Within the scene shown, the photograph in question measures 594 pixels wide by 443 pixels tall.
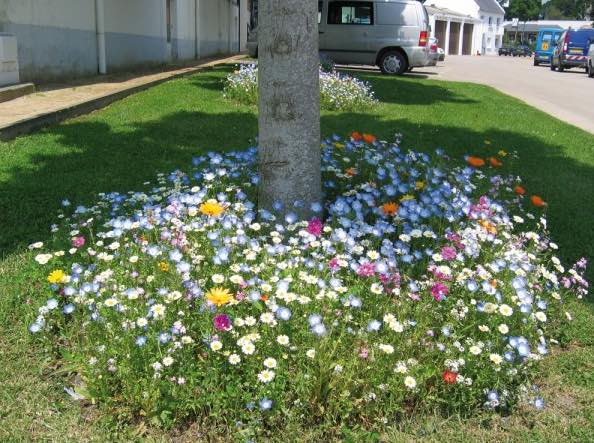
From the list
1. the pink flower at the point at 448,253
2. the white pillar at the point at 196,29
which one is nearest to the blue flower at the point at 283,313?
the pink flower at the point at 448,253

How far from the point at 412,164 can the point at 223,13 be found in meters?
25.0

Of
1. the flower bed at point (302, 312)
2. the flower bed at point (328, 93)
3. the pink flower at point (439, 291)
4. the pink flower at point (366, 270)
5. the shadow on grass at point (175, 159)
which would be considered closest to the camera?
the flower bed at point (302, 312)

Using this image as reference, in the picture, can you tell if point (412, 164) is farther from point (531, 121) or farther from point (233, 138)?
point (531, 121)

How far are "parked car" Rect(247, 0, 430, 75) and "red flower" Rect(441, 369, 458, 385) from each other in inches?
699

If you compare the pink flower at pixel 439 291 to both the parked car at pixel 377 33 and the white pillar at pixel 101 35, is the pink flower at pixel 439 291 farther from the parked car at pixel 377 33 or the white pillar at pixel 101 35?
the parked car at pixel 377 33

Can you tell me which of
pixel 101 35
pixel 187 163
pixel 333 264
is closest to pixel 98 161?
pixel 187 163

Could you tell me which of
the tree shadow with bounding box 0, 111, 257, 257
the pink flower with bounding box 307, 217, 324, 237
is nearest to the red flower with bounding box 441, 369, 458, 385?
the pink flower with bounding box 307, 217, 324, 237

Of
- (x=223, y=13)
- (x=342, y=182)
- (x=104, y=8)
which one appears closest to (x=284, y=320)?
(x=342, y=182)

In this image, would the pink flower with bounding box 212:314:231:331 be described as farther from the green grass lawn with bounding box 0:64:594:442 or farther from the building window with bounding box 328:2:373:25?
the building window with bounding box 328:2:373:25

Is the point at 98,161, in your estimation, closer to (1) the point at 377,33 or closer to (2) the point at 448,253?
(2) the point at 448,253

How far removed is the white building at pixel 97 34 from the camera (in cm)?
1045

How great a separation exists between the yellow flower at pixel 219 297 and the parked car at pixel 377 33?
17.7 meters

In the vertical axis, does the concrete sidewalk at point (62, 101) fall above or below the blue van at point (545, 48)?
below

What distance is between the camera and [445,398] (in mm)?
2650
